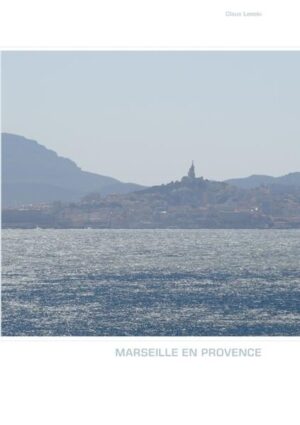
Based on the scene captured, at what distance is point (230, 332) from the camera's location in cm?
5806

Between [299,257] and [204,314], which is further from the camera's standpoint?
[299,257]
